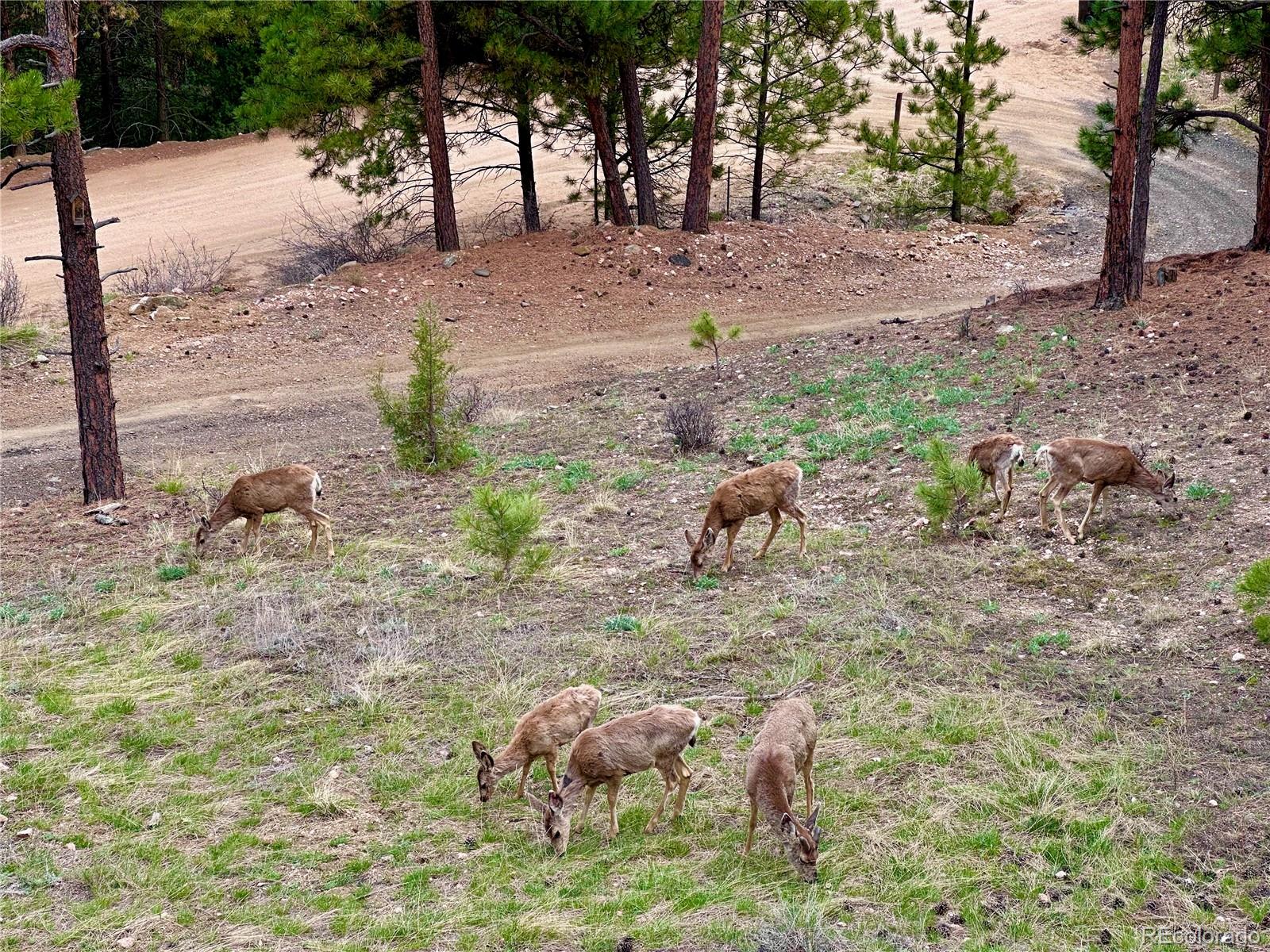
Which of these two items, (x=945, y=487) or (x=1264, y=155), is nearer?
(x=945, y=487)

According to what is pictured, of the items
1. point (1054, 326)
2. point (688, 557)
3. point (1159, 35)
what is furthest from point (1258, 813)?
point (1159, 35)

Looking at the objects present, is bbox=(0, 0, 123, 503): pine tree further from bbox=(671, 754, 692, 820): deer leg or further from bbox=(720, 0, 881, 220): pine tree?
bbox=(720, 0, 881, 220): pine tree

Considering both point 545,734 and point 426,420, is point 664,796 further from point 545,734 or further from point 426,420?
point 426,420

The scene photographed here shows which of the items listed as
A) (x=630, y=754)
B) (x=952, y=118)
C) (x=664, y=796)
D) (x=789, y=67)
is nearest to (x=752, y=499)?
(x=664, y=796)

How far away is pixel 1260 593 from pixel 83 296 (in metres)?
12.9

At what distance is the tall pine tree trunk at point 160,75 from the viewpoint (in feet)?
132

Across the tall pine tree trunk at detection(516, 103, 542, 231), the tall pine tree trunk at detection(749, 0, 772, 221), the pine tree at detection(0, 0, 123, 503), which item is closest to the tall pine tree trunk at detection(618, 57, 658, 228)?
the tall pine tree trunk at detection(516, 103, 542, 231)

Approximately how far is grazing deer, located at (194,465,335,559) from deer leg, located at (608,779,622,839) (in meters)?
5.98

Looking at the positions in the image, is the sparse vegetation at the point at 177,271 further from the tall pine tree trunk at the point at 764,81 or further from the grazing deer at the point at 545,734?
the grazing deer at the point at 545,734

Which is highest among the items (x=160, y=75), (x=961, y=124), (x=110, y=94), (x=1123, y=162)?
(x=160, y=75)

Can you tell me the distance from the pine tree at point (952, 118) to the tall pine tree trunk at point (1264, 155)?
10.00 meters

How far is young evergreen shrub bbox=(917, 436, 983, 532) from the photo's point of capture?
11750 millimetres

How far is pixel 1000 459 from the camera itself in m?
12.4

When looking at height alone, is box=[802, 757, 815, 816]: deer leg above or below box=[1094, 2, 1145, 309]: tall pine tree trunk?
below
